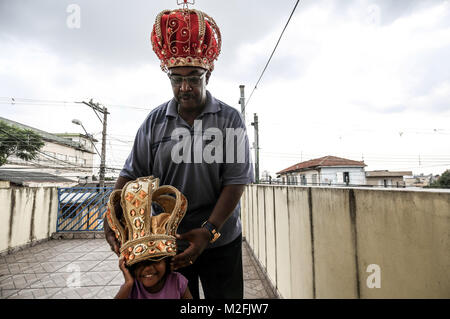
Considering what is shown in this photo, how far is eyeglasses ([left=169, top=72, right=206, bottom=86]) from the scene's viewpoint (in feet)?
3.79

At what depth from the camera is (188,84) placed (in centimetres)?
117

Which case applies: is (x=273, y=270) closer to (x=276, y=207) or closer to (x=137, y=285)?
(x=276, y=207)

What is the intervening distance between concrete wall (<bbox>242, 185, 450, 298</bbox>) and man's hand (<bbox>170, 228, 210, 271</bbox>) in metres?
0.95

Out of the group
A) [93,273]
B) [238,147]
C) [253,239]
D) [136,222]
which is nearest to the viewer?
[136,222]

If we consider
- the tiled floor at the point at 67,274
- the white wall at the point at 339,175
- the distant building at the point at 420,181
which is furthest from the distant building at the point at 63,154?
the distant building at the point at 420,181

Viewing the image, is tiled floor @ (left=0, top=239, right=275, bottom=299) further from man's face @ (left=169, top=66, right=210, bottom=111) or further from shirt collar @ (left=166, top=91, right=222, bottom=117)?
man's face @ (left=169, top=66, right=210, bottom=111)

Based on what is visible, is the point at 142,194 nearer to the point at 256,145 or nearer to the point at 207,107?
the point at 207,107

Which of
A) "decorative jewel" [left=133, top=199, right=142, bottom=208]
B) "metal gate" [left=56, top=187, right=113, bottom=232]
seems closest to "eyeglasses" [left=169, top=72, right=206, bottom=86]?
"decorative jewel" [left=133, top=199, right=142, bottom=208]

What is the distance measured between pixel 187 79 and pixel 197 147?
0.37m

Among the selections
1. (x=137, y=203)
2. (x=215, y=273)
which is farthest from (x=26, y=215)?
(x=137, y=203)

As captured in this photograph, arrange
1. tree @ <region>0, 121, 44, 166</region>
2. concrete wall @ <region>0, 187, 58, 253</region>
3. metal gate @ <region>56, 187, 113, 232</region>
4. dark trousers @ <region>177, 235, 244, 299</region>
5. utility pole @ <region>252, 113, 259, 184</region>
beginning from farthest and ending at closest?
tree @ <region>0, 121, 44, 166</region>, utility pole @ <region>252, 113, 259, 184</region>, metal gate @ <region>56, 187, 113, 232</region>, concrete wall @ <region>0, 187, 58, 253</region>, dark trousers @ <region>177, 235, 244, 299</region>
